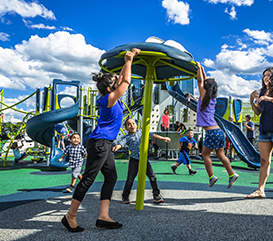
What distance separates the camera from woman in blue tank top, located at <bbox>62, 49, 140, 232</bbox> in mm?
2598

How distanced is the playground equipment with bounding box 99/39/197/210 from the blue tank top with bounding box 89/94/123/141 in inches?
29.4

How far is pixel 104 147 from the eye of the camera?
106 inches

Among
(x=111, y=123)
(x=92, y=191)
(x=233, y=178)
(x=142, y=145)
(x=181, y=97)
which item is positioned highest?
(x=181, y=97)

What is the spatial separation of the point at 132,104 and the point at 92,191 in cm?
1195

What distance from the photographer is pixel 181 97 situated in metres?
14.5

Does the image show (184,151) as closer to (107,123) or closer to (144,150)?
(144,150)

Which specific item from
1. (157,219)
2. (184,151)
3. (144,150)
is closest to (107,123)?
(144,150)

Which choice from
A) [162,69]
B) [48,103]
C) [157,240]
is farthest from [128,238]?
[48,103]

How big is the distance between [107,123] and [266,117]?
2.70 meters

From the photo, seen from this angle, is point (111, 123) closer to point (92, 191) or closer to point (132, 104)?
point (92, 191)

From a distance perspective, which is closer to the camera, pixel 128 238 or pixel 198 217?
pixel 128 238

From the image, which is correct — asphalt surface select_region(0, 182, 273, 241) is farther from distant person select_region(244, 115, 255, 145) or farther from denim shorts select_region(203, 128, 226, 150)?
distant person select_region(244, 115, 255, 145)

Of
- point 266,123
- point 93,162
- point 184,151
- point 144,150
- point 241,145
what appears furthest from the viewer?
point 241,145

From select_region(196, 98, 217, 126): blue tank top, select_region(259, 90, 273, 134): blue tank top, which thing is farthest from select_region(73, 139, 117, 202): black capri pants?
select_region(259, 90, 273, 134): blue tank top
